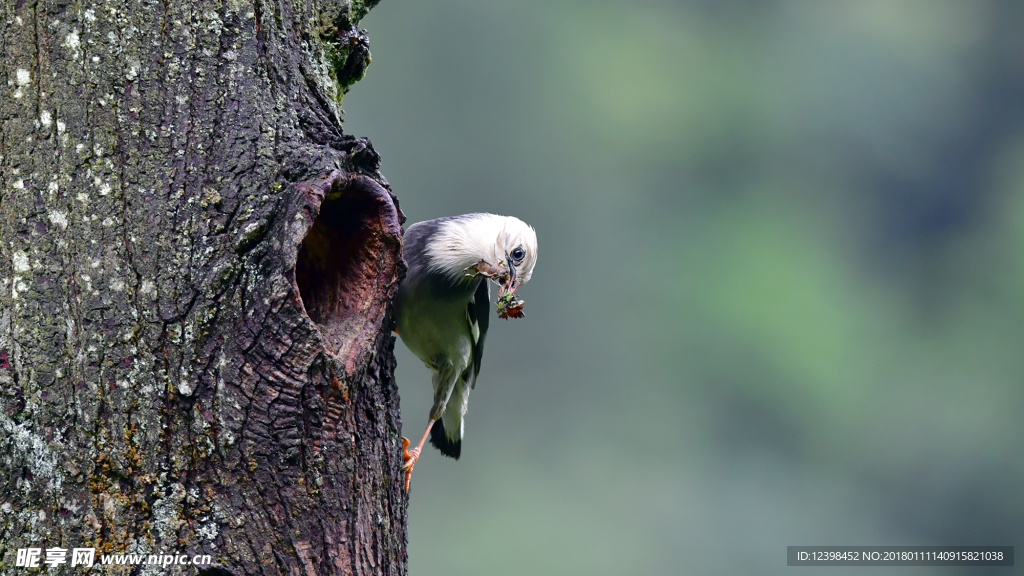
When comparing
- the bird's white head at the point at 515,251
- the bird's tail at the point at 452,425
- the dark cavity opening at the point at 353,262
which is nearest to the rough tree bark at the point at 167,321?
the dark cavity opening at the point at 353,262

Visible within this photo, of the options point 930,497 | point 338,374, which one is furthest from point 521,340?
point 338,374

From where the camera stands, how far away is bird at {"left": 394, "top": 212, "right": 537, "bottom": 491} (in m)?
3.41

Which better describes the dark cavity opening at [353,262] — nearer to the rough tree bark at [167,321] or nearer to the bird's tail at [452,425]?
the rough tree bark at [167,321]

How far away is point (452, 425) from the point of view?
4.15m

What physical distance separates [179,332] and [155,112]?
503mm

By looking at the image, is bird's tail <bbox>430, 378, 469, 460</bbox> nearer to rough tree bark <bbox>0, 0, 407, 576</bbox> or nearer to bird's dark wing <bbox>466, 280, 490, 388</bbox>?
bird's dark wing <bbox>466, 280, 490, 388</bbox>

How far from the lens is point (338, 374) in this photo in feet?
5.82

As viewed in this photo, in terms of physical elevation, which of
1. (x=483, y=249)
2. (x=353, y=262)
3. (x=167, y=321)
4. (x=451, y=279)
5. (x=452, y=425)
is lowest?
(x=167, y=321)

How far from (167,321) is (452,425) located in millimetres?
2570

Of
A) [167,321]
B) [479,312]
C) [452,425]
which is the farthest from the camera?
[452,425]

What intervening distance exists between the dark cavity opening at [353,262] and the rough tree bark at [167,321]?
0.10m

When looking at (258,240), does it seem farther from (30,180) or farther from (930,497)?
(930,497)

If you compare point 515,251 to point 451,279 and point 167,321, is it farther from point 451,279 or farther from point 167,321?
point 167,321

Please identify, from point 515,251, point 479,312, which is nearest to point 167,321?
point 515,251
